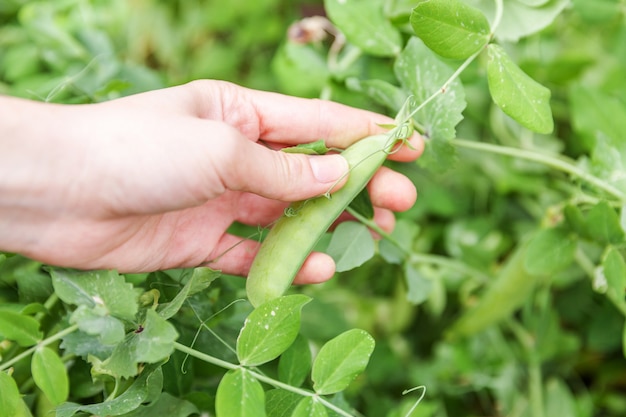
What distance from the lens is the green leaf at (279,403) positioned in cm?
73

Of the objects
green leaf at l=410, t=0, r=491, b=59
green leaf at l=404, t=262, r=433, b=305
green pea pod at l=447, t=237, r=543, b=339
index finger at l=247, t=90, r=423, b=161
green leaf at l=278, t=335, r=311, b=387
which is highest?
green leaf at l=410, t=0, r=491, b=59

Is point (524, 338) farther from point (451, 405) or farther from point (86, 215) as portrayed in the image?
point (86, 215)

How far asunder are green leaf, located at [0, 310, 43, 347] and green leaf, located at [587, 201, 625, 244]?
73 centimetres

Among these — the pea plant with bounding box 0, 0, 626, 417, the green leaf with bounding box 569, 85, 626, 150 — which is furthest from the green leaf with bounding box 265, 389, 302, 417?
the green leaf with bounding box 569, 85, 626, 150

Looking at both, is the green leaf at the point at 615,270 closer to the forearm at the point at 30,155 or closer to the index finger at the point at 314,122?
the index finger at the point at 314,122

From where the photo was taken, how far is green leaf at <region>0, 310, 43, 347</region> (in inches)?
26.6

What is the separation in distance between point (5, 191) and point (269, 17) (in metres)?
1.11

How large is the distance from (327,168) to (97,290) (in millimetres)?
299

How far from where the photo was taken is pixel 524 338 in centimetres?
120

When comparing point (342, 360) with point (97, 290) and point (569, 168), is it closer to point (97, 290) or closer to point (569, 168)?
point (97, 290)

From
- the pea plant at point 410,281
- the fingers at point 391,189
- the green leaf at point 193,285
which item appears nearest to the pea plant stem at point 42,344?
the pea plant at point 410,281

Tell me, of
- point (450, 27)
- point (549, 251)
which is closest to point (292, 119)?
point (450, 27)

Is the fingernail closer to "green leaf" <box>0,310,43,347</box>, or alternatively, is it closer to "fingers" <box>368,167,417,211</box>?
"fingers" <box>368,167,417,211</box>

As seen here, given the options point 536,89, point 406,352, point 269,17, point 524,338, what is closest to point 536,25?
point 536,89
